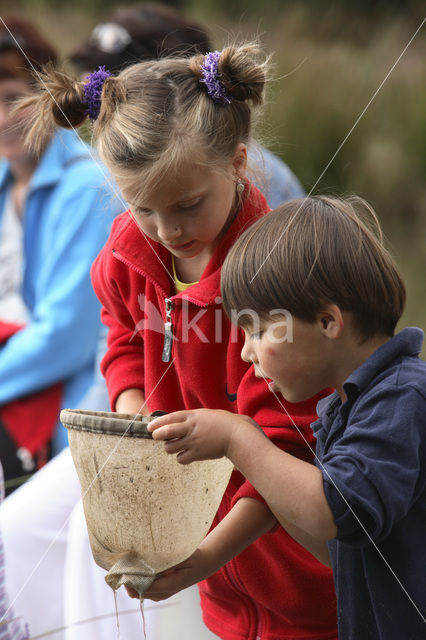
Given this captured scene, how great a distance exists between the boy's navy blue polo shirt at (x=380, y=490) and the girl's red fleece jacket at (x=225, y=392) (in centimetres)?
23

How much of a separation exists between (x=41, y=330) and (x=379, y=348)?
5.30ft

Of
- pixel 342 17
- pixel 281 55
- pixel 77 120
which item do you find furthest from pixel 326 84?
pixel 77 120

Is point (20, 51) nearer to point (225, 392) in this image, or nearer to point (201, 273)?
point (201, 273)

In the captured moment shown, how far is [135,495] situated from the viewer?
1302mm

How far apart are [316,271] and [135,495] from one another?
42 centimetres

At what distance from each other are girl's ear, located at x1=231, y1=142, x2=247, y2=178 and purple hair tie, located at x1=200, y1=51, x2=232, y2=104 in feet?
0.28

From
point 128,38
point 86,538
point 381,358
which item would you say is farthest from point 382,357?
point 128,38

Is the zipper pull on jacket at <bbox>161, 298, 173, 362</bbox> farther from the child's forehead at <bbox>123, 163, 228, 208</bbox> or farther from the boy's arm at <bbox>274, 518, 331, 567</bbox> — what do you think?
the boy's arm at <bbox>274, 518, 331, 567</bbox>

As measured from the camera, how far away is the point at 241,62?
151 centimetres

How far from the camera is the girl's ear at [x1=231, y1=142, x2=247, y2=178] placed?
61.0 inches

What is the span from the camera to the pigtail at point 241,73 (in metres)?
1.49

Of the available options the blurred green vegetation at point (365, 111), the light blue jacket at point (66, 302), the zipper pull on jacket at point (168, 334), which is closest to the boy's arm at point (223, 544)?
the zipper pull on jacket at point (168, 334)

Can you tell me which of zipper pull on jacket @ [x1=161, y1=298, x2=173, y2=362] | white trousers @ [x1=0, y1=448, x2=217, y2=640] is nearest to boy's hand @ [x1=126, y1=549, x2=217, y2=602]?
zipper pull on jacket @ [x1=161, y1=298, x2=173, y2=362]

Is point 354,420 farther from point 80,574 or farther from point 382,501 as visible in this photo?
point 80,574
